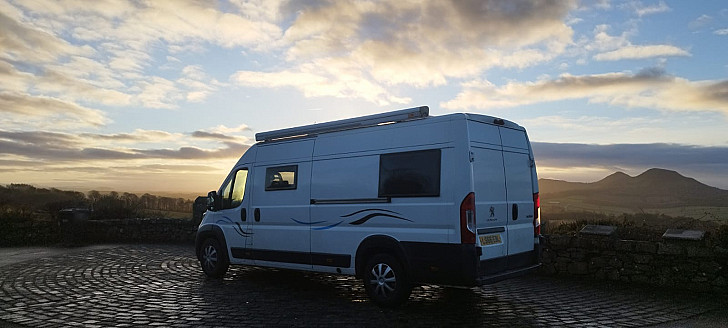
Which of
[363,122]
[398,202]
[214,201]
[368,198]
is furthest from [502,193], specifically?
[214,201]

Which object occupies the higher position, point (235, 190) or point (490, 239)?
point (235, 190)

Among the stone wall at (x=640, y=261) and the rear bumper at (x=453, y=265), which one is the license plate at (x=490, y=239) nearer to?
the rear bumper at (x=453, y=265)

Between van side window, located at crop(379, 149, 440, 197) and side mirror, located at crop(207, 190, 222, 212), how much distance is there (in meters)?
4.00

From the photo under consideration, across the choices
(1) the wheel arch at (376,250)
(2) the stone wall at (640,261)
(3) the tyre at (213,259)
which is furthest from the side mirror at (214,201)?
(2) the stone wall at (640,261)

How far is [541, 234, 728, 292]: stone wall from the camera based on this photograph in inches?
327

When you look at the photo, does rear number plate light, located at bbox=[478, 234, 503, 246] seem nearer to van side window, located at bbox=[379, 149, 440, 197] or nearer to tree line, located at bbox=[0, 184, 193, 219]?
van side window, located at bbox=[379, 149, 440, 197]

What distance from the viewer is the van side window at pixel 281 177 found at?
8828 millimetres

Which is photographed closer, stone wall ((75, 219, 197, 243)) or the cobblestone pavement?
the cobblestone pavement

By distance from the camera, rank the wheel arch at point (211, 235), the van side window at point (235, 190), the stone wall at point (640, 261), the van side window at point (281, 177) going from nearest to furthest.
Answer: the stone wall at point (640, 261), the van side window at point (281, 177), the van side window at point (235, 190), the wheel arch at point (211, 235)

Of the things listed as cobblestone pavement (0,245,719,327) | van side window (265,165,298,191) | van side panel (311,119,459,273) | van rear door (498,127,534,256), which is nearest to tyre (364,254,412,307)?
cobblestone pavement (0,245,719,327)

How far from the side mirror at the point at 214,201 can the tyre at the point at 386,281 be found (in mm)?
3881

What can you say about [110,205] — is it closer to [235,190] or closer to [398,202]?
[235,190]

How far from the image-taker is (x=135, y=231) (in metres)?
17.3

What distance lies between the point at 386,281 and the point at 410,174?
1499 millimetres
